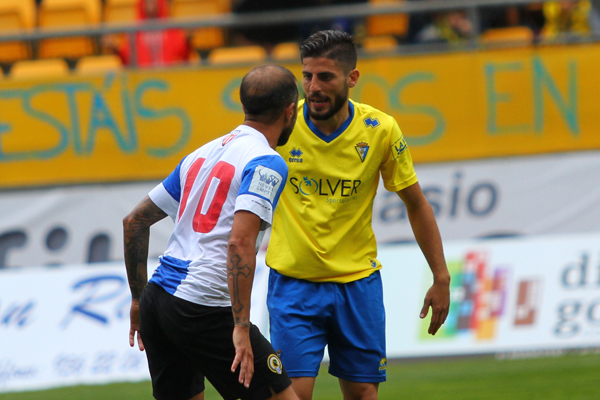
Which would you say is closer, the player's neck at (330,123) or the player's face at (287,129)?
the player's face at (287,129)

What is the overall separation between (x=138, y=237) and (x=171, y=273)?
1.12ft

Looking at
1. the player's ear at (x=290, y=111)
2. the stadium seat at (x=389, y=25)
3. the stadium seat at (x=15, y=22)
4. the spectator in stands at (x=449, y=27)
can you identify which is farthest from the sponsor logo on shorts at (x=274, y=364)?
the stadium seat at (x=15, y=22)

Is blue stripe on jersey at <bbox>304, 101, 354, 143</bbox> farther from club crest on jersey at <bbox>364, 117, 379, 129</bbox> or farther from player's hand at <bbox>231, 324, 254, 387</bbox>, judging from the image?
player's hand at <bbox>231, 324, 254, 387</bbox>

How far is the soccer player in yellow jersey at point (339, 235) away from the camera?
413cm

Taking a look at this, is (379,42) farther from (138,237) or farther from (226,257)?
(226,257)

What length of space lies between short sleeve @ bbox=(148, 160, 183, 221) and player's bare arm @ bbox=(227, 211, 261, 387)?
0.52 metres

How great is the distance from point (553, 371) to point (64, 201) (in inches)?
233

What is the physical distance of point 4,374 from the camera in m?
7.55

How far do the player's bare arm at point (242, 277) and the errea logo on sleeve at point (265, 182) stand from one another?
10 centimetres

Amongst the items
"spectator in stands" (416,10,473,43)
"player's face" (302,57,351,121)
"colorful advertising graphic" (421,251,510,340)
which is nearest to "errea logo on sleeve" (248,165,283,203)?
"player's face" (302,57,351,121)

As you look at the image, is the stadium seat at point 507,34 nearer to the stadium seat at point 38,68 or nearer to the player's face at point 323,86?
the stadium seat at point 38,68

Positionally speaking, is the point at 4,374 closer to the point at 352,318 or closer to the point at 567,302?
the point at 352,318

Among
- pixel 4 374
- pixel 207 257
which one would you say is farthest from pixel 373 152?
pixel 4 374

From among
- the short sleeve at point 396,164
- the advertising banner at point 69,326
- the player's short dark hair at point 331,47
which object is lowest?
the advertising banner at point 69,326
